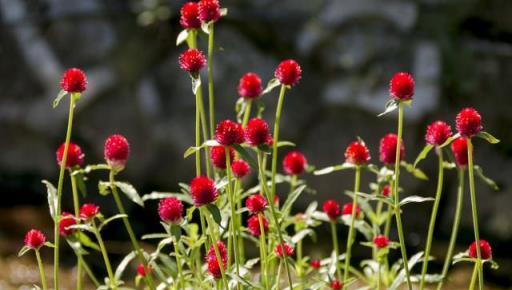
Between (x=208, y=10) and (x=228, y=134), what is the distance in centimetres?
34

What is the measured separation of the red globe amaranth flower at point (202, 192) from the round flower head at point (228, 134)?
79mm

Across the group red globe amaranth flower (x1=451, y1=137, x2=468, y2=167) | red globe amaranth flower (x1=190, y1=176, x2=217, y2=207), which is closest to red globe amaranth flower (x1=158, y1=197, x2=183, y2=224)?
red globe amaranth flower (x1=190, y1=176, x2=217, y2=207)

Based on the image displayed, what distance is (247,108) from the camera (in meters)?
2.00

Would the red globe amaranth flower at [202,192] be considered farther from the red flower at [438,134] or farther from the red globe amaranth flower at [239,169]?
the red flower at [438,134]

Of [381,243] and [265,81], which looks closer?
[381,243]

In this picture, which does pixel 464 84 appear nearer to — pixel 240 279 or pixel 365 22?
pixel 365 22

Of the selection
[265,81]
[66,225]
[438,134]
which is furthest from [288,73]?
[265,81]

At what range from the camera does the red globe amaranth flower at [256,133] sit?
1678 millimetres

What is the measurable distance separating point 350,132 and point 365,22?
55 centimetres

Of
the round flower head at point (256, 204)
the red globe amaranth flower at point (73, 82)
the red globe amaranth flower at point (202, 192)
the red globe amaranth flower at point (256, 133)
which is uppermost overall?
the red globe amaranth flower at point (73, 82)

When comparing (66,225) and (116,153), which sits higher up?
(116,153)

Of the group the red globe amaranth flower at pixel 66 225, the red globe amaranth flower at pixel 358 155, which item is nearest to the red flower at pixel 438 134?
the red globe amaranth flower at pixel 358 155

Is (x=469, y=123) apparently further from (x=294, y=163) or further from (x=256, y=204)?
(x=294, y=163)

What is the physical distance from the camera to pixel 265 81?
4637mm
